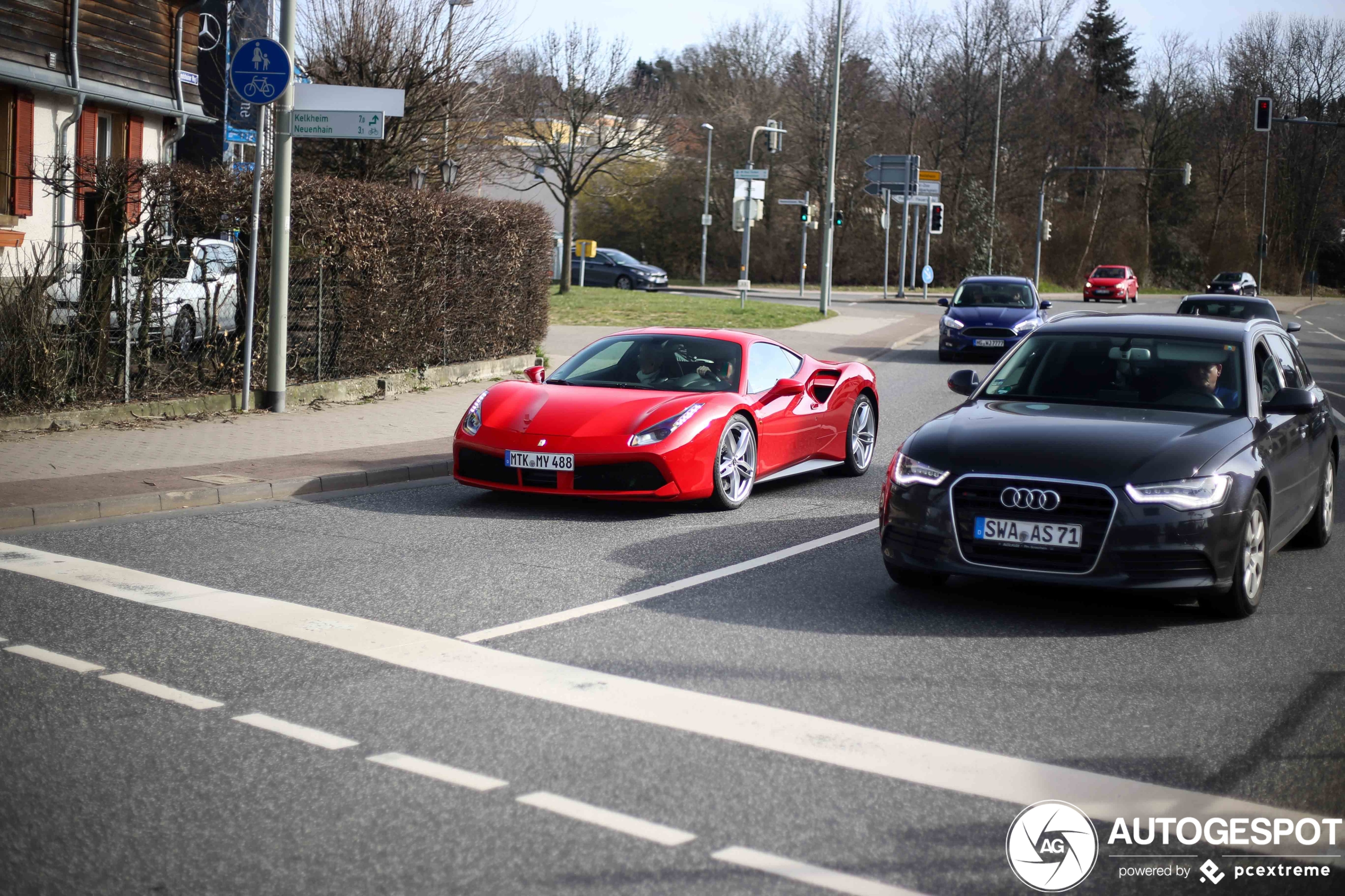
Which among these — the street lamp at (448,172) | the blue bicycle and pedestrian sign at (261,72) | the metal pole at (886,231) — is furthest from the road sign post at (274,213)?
the metal pole at (886,231)

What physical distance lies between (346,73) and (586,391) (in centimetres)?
2006

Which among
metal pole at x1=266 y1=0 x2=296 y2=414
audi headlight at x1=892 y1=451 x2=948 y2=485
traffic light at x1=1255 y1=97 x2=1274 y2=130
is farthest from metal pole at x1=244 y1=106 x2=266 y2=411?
traffic light at x1=1255 y1=97 x2=1274 y2=130

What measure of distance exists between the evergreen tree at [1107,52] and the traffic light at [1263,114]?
5469cm

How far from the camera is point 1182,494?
21.0 feet

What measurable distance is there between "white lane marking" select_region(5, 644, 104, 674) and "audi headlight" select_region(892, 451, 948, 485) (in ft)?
12.3

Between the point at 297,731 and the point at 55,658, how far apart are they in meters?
1.53

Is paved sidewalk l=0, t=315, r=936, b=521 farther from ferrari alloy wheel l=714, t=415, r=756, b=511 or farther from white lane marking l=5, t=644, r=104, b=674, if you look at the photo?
white lane marking l=5, t=644, r=104, b=674

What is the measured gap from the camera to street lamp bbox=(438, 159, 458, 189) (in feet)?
91.8

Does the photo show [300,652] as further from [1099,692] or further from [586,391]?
[586,391]

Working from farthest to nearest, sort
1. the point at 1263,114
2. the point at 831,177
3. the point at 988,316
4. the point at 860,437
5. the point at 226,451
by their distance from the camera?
1. the point at 1263,114
2. the point at 831,177
3. the point at 988,316
4. the point at 860,437
5. the point at 226,451

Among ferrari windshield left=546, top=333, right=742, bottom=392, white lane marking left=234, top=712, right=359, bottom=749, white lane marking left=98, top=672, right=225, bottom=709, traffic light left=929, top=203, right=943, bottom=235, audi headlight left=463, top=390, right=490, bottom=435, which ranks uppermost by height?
traffic light left=929, top=203, right=943, bottom=235

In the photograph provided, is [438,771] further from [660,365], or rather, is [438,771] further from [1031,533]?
[660,365]

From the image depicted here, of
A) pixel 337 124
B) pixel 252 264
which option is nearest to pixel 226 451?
pixel 252 264

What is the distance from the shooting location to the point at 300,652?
19.3 ft
